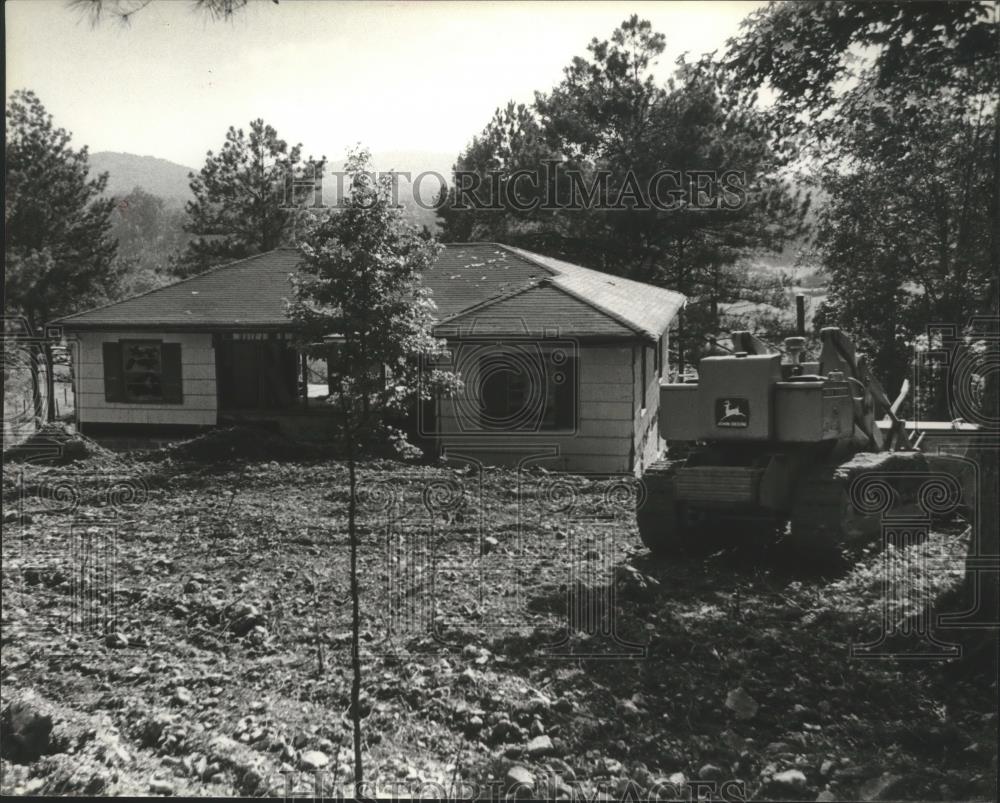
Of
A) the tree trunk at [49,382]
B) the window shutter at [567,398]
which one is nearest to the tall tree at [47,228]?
the tree trunk at [49,382]

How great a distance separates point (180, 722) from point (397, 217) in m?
3.80

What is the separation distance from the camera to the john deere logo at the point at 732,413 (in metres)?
8.53

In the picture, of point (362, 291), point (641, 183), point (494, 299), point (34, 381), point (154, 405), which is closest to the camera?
point (362, 291)

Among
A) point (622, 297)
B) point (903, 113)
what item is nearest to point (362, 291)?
point (903, 113)

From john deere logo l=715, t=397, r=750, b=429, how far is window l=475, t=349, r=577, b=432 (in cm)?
704

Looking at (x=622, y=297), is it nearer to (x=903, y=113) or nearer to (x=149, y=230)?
(x=903, y=113)

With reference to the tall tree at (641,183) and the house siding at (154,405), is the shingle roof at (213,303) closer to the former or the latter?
the house siding at (154,405)

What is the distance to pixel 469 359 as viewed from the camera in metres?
16.1

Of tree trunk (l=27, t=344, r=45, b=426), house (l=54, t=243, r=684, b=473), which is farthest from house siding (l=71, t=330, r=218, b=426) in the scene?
tree trunk (l=27, t=344, r=45, b=426)

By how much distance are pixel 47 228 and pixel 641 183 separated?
15.3 m

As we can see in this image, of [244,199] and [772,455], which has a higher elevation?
[244,199]

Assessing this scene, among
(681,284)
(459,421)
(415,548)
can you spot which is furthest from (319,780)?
(681,284)

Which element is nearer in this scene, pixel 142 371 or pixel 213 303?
pixel 142 371

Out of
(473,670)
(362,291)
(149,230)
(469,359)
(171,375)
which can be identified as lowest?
(473,670)
